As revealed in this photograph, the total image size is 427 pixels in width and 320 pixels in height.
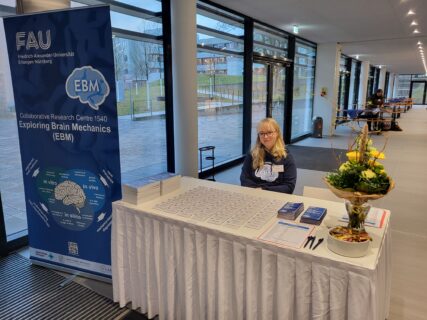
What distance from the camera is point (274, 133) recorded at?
2682 millimetres

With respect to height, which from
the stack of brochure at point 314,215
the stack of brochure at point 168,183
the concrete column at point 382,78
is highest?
the concrete column at point 382,78

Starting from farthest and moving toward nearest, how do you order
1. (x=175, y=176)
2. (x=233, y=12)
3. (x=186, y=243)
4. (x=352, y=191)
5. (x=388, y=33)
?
(x=388, y=33) < (x=233, y=12) < (x=175, y=176) < (x=186, y=243) < (x=352, y=191)

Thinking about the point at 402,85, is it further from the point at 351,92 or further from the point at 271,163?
the point at 271,163

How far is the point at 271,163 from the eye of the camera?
271 centimetres

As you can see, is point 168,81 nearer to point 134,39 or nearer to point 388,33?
point 134,39

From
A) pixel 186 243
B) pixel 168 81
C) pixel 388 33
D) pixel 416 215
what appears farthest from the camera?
pixel 388 33

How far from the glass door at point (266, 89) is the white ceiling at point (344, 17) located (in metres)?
0.97

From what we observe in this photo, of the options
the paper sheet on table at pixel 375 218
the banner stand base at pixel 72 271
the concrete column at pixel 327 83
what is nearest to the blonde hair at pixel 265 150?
the paper sheet on table at pixel 375 218

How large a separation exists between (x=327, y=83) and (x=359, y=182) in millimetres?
9791

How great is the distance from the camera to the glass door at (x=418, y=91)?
28994mm

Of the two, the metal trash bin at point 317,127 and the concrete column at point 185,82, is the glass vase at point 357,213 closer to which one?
the concrete column at point 185,82

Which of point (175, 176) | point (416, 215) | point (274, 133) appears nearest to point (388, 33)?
point (416, 215)

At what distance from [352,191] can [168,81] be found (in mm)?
3627

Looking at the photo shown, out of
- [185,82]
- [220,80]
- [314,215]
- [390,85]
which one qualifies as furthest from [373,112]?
[390,85]
